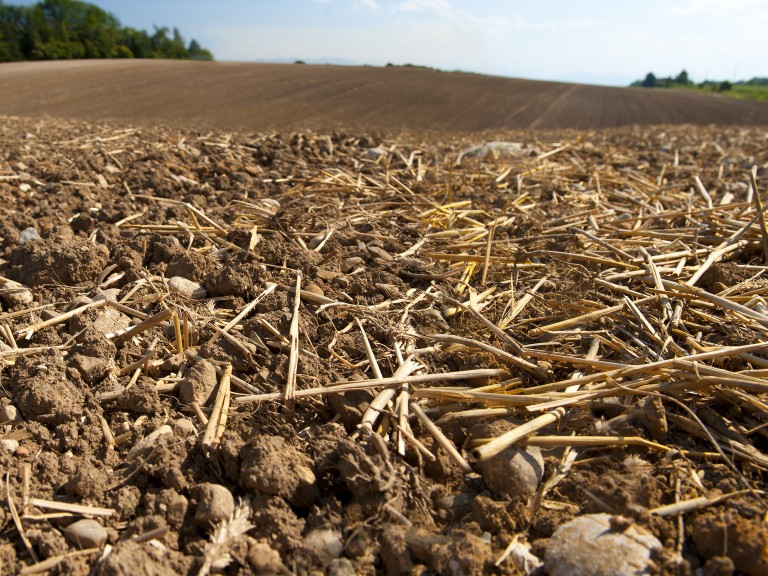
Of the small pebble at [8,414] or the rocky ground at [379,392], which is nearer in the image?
the rocky ground at [379,392]

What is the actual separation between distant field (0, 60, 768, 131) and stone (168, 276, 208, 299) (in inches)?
467

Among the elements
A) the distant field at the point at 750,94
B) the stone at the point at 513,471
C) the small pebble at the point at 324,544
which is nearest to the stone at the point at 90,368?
the small pebble at the point at 324,544

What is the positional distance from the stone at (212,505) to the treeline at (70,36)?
195 feet

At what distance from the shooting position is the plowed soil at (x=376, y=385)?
1865mm

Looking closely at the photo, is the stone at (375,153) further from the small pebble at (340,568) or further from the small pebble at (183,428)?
the small pebble at (340,568)

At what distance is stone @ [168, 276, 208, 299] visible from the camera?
3.34m

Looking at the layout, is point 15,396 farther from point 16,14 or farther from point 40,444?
point 16,14

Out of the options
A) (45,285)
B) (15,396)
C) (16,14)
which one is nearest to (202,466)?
(15,396)

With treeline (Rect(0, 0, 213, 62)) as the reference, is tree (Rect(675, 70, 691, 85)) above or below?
above

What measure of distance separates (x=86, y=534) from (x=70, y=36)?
229 ft

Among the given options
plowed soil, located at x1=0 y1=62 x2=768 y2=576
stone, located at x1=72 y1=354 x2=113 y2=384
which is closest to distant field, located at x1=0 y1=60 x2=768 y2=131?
plowed soil, located at x1=0 y1=62 x2=768 y2=576

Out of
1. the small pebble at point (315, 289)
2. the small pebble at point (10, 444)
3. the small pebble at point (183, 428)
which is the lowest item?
the small pebble at point (10, 444)

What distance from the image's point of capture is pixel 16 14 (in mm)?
56750

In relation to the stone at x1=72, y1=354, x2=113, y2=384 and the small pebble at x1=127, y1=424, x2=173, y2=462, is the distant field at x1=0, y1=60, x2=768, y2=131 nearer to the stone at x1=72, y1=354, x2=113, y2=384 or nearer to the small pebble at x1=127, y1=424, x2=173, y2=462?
the stone at x1=72, y1=354, x2=113, y2=384
